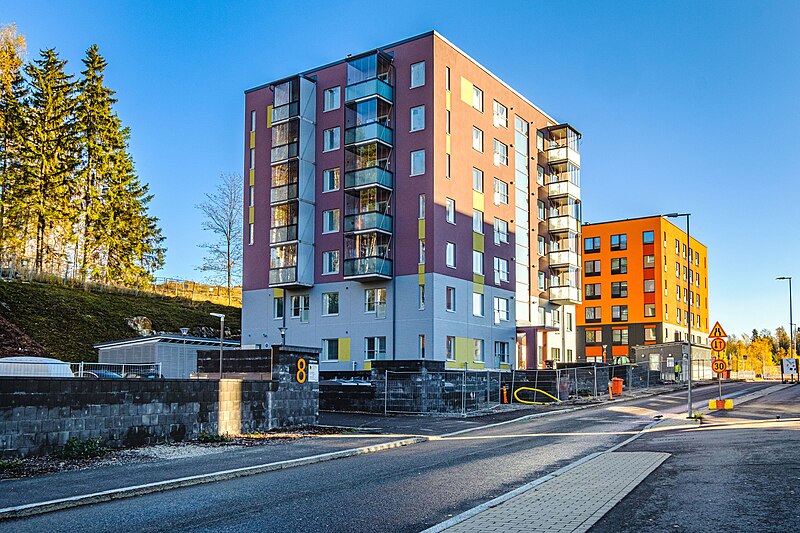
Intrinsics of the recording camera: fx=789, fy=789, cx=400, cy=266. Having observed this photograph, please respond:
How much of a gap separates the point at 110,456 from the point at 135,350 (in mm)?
25952

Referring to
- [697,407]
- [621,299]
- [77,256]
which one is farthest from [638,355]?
[77,256]

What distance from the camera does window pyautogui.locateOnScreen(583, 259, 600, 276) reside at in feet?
298

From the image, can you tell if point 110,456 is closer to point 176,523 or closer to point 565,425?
point 176,523

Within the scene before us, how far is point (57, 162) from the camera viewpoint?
6209 cm

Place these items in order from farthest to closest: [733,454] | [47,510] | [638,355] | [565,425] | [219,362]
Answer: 1. [638,355]
2. [565,425]
3. [219,362]
4. [733,454]
5. [47,510]

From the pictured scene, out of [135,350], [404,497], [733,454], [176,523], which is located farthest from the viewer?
[135,350]

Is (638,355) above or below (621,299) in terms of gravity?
below

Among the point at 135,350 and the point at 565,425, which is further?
the point at 135,350

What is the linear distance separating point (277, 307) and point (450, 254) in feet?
42.3

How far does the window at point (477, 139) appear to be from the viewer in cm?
5228

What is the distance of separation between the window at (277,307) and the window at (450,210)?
42.4ft

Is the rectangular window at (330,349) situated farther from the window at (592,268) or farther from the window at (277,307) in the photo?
the window at (592,268)

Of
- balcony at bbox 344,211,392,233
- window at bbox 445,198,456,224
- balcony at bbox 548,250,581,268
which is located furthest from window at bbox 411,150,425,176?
balcony at bbox 548,250,581,268

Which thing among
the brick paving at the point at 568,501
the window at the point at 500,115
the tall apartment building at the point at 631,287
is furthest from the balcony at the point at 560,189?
the brick paving at the point at 568,501
